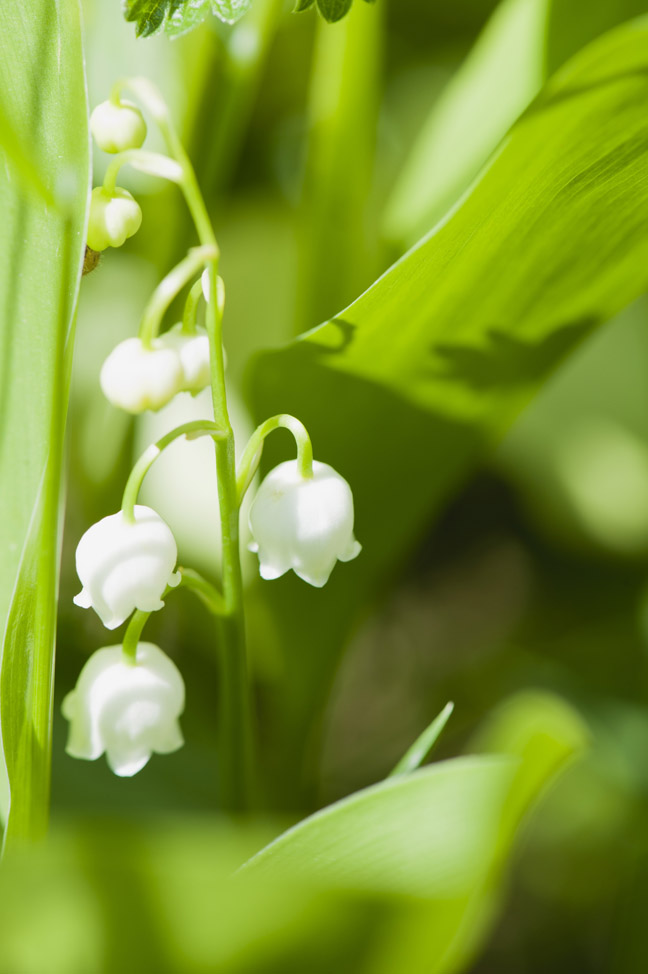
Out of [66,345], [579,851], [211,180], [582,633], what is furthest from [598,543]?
[66,345]

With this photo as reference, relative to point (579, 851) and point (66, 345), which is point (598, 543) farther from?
point (66, 345)

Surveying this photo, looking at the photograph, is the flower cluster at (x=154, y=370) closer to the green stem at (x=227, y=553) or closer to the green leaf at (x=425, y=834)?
the green stem at (x=227, y=553)

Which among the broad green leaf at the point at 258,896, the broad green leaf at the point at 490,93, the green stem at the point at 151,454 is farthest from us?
the broad green leaf at the point at 490,93

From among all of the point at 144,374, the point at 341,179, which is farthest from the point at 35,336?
the point at 341,179

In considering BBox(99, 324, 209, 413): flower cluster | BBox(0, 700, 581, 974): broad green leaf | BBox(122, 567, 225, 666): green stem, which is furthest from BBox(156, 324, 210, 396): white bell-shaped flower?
BBox(0, 700, 581, 974): broad green leaf

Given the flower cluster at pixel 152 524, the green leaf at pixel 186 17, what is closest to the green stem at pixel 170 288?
the flower cluster at pixel 152 524

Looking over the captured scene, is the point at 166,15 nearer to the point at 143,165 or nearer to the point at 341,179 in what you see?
the point at 143,165

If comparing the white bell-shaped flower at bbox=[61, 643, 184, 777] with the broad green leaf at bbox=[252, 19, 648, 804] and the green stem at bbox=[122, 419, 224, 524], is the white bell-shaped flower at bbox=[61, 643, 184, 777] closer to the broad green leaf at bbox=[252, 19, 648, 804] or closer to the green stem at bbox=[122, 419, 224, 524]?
the green stem at bbox=[122, 419, 224, 524]
